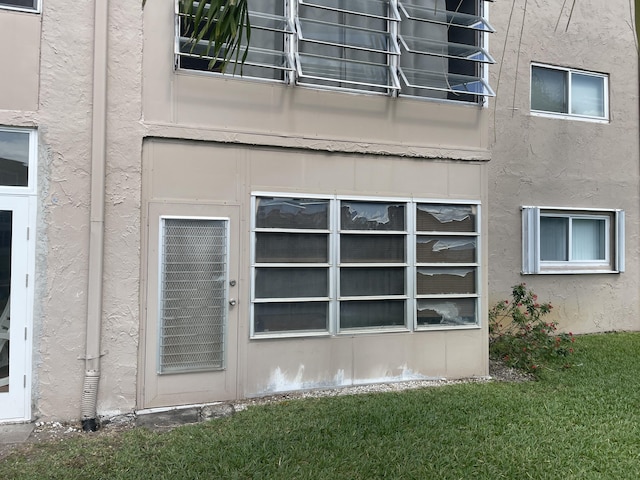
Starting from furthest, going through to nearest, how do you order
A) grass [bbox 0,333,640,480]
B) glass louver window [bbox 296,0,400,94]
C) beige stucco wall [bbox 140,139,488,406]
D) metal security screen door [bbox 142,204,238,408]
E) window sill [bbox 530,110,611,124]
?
window sill [bbox 530,110,611,124]
glass louver window [bbox 296,0,400,94]
beige stucco wall [bbox 140,139,488,406]
metal security screen door [bbox 142,204,238,408]
grass [bbox 0,333,640,480]

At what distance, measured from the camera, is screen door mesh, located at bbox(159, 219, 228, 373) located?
16.4 ft

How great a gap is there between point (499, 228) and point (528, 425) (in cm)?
447

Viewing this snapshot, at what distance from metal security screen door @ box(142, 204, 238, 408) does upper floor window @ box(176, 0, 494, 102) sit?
1.66 meters

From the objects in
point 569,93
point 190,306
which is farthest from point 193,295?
point 569,93

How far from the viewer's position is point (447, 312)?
19.9 feet

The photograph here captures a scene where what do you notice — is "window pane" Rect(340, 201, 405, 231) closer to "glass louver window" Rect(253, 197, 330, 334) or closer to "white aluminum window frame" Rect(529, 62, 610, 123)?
"glass louver window" Rect(253, 197, 330, 334)

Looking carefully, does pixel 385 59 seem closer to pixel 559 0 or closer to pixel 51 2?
pixel 51 2

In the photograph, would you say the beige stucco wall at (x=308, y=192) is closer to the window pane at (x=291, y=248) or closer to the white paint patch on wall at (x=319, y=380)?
the white paint patch on wall at (x=319, y=380)

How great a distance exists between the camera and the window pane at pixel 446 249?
5969 mm

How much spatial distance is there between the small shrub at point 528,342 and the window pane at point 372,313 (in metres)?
1.91

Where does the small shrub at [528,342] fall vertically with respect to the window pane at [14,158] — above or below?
below

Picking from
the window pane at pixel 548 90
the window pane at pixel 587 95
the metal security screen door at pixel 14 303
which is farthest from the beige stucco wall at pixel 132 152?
the window pane at pixel 587 95

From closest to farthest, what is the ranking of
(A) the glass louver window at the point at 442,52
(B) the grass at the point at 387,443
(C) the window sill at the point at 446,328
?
(B) the grass at the point at 387,443
(C) the window sill at the point at 446,328
(A) the glass louver window at the point at 442,52

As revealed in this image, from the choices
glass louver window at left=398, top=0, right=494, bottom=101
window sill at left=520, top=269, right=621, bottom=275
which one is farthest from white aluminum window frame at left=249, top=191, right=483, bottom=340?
window sill at left=520, top=269, right=621, bottom=275
